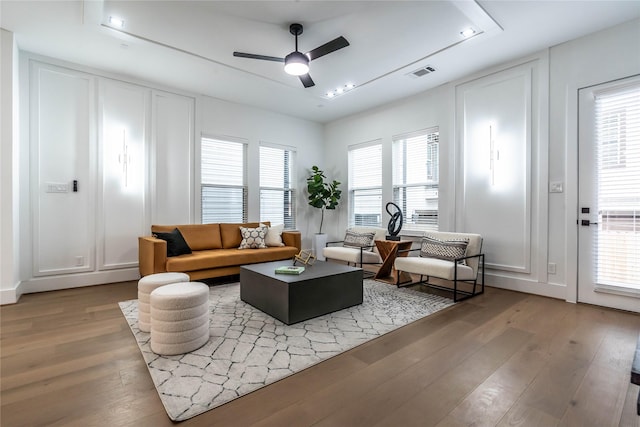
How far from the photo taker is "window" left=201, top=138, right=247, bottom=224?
17.6 ft

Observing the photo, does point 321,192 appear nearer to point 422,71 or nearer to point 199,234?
point 199,234

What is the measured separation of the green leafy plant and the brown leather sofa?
125 centimetres

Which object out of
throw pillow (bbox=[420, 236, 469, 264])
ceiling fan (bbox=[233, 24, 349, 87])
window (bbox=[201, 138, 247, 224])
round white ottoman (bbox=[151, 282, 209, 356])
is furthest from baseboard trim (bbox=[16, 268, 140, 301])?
throw pillow (bbox=[420, 236, 469, 264])

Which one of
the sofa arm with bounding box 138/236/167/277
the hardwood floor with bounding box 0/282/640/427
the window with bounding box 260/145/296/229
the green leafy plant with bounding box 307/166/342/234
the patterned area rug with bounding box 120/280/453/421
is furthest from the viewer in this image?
the green leafy plant with bounding box 307/166/342/234

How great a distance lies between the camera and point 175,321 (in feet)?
7.19

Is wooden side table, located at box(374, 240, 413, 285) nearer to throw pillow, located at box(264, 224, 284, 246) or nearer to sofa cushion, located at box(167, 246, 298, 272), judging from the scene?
sofa cushion, located at box(167, 246, 298, 272)

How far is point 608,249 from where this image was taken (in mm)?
3270

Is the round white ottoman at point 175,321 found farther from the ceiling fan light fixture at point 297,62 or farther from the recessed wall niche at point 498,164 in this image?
the recessed wall niche at point 498,164

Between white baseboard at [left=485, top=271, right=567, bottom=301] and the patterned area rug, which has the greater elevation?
white baseboard at [left=485, top=271, right=567, bottom=301]

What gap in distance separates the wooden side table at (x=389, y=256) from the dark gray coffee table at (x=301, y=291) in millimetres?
1128

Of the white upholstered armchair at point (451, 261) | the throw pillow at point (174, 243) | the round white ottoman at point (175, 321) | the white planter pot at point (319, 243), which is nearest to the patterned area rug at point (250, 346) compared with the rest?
the round white ottoman at point (175, 321)

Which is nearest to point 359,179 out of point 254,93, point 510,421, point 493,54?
point 254,93

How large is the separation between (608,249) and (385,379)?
3.14 metres

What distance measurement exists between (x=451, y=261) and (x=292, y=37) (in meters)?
3.30
